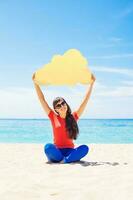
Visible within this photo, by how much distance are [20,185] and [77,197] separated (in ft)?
3.21

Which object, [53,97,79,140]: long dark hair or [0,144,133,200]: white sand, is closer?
[0,144,133,200]: white sand

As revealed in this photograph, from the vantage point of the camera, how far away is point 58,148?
7.63 metres

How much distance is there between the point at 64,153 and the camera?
7.62 meters

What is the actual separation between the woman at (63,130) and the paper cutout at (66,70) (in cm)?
17

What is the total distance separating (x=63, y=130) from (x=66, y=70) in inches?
46.4

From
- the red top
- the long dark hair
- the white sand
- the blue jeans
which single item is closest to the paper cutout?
the long dark hair

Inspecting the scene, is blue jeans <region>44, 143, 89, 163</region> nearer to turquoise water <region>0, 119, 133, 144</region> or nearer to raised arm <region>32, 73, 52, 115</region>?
raised arm <region>32, 73, 52, 115</region>

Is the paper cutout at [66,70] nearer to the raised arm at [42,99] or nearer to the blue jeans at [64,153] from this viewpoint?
the raised arm at [42,99]

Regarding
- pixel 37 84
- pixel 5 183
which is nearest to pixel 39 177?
pixel 5 183

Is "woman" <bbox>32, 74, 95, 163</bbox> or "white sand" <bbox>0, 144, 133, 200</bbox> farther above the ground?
"woman" <bbox>32, 74, 95, 163</bbox>

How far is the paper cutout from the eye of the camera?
7.68 meters

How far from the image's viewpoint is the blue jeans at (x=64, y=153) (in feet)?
24.5

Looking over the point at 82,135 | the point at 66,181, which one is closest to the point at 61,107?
the point at 66,181

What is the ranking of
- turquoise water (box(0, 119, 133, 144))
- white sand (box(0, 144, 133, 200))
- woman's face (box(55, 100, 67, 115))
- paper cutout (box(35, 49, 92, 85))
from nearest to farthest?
white sand (box(0, 144, 133, 200)) < woman's face (box(55, 100, 67, 115)) < paper cutout (box(35, 49, 92, 85)) < turquoise water (box(0, 119, 133, 144))
